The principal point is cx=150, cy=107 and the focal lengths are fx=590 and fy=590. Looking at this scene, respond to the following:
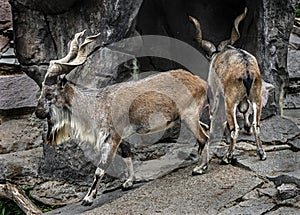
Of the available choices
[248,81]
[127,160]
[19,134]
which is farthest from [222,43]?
[19,134]

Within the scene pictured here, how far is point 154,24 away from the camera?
650cm

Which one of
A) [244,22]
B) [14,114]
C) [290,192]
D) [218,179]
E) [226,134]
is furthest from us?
[14,114]

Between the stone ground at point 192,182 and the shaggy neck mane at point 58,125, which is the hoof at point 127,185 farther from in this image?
the shaggy neck mane at point 58,125

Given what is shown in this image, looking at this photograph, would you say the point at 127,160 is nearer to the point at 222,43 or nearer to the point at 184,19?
the point at 222,43

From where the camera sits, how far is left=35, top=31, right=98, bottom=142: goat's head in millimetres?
4551

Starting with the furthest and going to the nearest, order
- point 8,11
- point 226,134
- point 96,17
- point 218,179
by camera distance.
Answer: point 8,11 → point 226,134 → point 96,17 → point 218,179

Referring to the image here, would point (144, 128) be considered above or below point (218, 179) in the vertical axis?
above

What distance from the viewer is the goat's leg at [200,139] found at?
4844mm

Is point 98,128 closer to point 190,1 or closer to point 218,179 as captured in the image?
point 218,179

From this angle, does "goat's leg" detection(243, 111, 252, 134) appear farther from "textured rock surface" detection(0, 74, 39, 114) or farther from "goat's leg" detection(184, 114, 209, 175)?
"textured rock surface" detection(0, 74, 39, 114)

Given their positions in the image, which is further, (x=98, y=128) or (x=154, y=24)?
(x=154, y=24)

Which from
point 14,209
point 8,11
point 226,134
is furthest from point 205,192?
point 8,11

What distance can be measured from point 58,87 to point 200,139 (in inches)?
49.1

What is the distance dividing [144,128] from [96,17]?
1.17m
